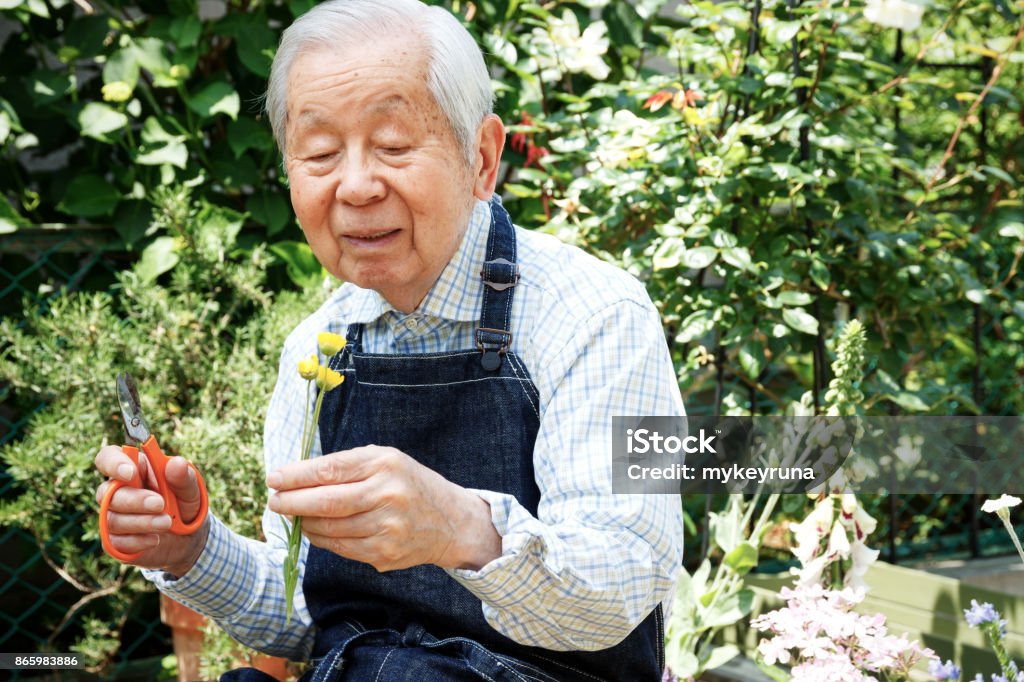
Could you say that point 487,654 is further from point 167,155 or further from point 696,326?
point 167,155

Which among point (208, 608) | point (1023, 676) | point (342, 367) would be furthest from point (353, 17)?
point (1023, 676)

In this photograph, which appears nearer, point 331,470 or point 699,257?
point 331,470

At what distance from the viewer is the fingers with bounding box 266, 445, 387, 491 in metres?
1.16

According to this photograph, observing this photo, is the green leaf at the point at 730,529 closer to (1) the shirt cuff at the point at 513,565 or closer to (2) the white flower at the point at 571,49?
(1) the shirt cuff at the point at 513,565

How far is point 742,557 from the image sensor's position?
2.27 meters

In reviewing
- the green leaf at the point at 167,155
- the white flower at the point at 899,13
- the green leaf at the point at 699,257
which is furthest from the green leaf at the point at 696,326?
the green leaf at the point at 167,155

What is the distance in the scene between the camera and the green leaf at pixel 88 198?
10.3 feet

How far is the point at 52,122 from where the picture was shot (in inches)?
129

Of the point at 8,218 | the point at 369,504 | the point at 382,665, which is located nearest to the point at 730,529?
the point at 382,665

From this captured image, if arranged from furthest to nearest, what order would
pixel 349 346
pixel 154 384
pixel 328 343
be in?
pixel 154 384 < pixel 349 346 < pixel 328 343

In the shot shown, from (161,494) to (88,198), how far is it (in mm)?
1902

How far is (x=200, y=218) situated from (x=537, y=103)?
1043 mm

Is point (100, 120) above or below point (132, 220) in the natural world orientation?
above

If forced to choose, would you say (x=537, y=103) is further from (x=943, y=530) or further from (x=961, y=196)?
(x=943, y=530)
